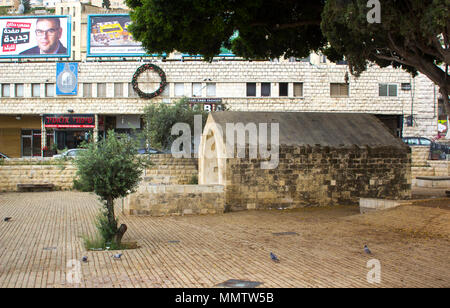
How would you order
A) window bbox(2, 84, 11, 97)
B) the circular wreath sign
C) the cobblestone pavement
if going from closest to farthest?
the cobblestone pavement → the circular wreath sign → window bbox(2, 84, 11, 97)

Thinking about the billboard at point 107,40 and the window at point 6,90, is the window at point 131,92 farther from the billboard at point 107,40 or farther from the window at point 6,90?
the window at point 6,90

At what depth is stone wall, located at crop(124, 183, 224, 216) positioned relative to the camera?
52.2ft

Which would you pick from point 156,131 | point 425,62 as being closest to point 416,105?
point 156,131

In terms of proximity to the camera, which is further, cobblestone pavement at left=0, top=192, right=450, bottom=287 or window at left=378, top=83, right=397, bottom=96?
window at left=378, top=83, right=397, bottom=96

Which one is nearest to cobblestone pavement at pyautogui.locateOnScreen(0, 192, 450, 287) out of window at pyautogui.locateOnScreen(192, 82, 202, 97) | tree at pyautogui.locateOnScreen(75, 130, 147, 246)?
tree at pyautogui.locateOnScreen(75, 130, 147, 246)

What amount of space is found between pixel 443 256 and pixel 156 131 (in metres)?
23.8

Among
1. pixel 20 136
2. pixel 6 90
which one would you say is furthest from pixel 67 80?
pixel 20 136

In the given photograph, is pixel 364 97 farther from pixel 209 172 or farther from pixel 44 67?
pixel 44 67

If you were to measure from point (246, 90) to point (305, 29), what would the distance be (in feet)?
77.9

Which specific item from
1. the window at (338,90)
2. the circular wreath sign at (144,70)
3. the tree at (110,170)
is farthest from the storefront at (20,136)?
the tree at (110,170)

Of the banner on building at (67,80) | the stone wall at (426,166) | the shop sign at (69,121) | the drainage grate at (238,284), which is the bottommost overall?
the drainage grate at (238,284)

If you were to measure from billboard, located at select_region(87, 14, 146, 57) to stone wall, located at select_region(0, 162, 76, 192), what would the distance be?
1852 cm

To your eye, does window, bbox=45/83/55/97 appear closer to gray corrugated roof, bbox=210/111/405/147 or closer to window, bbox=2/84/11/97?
window, bbox=2/84/11/97

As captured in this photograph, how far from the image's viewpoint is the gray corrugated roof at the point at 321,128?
58.2 ft
